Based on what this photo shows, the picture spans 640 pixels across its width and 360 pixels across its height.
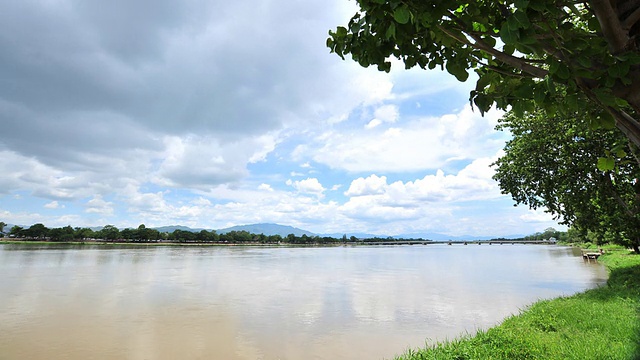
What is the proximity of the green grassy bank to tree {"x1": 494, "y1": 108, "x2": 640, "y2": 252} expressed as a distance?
584 cm

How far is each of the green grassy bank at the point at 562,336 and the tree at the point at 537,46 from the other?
7.80 m

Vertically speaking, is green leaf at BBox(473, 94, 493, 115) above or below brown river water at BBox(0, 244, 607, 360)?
above

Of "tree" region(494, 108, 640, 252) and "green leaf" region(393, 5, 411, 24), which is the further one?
"tree" region(494, 108, 640, 252)

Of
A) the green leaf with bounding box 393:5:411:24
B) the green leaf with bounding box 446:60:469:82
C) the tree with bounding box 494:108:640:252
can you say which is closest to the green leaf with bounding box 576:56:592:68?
the green leaf with bounding box 446:60:469:82

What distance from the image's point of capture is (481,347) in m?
9.89

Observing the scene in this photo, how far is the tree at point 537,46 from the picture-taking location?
2621 millimetres

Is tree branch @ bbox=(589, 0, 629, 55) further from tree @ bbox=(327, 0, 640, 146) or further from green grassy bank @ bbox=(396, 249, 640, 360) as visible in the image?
green grassy bank @ bbox=(396, 249, 640, 360)

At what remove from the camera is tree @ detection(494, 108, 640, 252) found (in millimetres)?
16906

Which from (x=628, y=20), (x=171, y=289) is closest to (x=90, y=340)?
(x=171, y=289)

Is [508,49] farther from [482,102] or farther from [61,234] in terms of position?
[61,234]

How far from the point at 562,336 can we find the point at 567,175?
34.6 ft

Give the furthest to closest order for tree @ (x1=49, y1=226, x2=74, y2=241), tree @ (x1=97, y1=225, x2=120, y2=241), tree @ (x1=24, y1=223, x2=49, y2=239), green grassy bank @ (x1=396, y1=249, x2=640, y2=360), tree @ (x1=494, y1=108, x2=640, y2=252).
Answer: tree @ (x1=97, y1=225, x2=120, y2=241), tree @ (x1=49, y1=226, x2=74, y2=241), tree @ (x1=24, y1=223, x2=49, y2=239), tree @ (x1=494, y1=108, x2=640, y2=252), green grassy bank @ (x1=396, y1=249, x2=640, y2=360)

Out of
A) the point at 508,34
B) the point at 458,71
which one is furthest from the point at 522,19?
the point at 458,71

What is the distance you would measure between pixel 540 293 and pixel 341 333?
669 inches
